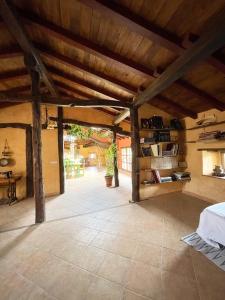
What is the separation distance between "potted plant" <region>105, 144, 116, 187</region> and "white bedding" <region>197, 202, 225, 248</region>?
3985 millimetres

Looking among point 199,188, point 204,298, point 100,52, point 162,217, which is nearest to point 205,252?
point 204,298

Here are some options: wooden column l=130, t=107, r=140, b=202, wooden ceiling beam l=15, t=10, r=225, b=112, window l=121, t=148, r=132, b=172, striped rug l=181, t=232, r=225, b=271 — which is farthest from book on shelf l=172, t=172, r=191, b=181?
window l=121, t=148, r=132, b=172

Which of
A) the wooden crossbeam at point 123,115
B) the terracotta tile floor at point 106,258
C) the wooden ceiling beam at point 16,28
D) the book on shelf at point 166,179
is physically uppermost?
the wooden ceiling beam at point 16,28

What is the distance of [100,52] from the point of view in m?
2.74

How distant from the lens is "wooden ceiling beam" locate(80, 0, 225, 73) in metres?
1.89

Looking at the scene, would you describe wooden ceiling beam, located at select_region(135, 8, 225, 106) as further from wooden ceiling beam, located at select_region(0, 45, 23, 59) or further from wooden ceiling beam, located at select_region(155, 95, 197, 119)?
wooden ceiling beam, located at select_region(0, 45, 23, 59)

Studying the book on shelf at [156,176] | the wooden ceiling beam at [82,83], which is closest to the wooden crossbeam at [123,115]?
the wooden ceiling beam at [82,83]

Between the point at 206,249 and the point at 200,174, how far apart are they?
245 cm

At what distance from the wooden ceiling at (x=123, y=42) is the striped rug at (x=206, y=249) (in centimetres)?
242

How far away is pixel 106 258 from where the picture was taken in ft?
6.91

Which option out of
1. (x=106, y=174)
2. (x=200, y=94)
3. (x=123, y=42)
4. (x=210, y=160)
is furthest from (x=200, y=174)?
(x=123, y=42)

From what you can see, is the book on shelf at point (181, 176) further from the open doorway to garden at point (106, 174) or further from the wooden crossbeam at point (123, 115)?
the wooden crossbeam at point (123, 115)

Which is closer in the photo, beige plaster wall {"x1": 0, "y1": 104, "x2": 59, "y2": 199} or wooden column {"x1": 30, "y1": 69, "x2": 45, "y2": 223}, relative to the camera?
wooden column {"x1": 30, "y1": 69, "x2": 45, "y2": 223}

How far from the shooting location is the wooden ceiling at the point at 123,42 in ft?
6.36
